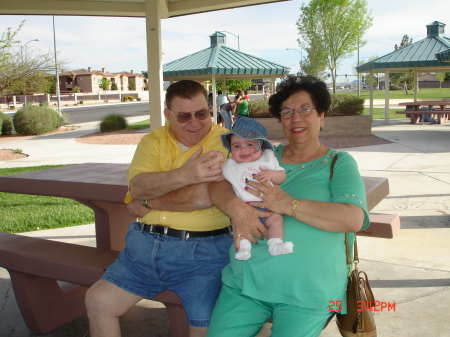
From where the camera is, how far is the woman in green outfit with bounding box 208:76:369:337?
1997 mm

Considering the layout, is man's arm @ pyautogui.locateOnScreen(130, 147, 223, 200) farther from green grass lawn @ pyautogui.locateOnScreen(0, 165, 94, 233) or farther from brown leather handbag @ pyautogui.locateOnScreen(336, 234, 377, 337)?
green grass lawn @ pyautogui.locateOnScreen(0, 165, 94, 233)

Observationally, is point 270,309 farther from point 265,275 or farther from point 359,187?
point 359,187

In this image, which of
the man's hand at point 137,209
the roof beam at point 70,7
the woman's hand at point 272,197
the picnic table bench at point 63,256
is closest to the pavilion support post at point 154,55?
the roof beam at point 70,7

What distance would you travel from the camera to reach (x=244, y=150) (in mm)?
2211

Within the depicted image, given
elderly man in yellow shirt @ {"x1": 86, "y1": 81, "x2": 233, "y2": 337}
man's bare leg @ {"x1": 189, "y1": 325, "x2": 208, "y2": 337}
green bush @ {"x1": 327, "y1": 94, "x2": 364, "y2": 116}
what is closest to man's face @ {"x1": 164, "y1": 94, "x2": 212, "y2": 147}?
elderly man in yellow shirt @ {"x1": 86, "y1": 81, "x2": 233, "y2": 337}

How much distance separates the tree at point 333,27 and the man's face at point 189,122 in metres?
41.7

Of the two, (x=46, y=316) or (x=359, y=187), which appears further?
(x=46, y=316)

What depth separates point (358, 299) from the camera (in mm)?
2078

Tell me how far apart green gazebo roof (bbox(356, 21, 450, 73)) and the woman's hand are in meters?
20.0

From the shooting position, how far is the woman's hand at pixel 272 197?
6.78ft

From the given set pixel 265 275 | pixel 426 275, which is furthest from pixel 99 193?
pixel 426 275

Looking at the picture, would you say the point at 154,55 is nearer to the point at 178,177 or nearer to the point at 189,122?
the point at 189,122

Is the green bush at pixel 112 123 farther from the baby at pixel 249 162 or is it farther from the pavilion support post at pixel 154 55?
the baby at pixel 249 162

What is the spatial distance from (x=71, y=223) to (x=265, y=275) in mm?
4396
